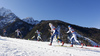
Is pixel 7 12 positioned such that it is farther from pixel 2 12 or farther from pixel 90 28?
pixel 90 28

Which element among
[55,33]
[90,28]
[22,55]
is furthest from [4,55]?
[90,28]

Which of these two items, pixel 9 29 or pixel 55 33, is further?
pixel 9 29

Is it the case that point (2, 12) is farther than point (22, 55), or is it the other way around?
point (2, 12)

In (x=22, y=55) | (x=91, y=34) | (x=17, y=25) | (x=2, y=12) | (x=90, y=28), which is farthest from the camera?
(x=2, y=12)

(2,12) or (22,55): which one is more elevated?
(2,12)

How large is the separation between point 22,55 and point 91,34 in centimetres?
7827

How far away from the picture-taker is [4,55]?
3.08m

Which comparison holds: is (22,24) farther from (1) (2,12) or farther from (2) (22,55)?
(2) (22,55)

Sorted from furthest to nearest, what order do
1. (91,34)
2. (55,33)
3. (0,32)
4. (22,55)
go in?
1. (0,32)
2. (91,34)
3. (55,33)
4. (22,55)

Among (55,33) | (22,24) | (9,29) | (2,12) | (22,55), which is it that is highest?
(2,12)

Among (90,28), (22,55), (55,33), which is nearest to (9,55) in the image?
(22,55)

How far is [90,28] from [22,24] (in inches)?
Answer: 3351

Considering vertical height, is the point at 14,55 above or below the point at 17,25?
below

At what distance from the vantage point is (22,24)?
107 m
